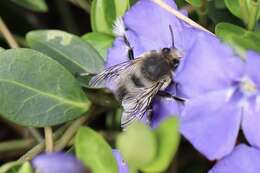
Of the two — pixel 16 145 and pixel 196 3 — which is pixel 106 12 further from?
pixel 16 145

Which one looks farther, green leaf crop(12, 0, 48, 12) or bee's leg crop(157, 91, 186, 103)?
green leaf crop(12, 0, 48, 12)

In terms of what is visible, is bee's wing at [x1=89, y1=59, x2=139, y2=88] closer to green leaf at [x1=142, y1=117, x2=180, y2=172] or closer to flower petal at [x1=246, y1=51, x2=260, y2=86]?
flower petal at [x1=246, y1=51, x2=260, y2=86]

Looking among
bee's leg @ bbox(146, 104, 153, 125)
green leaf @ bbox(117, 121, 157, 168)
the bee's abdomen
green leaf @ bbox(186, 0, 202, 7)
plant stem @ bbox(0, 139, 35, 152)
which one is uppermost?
green leaf @ bbox(117, 121, 157, 168)

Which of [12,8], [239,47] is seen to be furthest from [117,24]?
[12,8]

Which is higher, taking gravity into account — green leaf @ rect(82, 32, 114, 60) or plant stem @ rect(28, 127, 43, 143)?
green leaf @ rect(82, 32, 114, 60)

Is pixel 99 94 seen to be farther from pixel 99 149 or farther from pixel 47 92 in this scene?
pixel 99 149

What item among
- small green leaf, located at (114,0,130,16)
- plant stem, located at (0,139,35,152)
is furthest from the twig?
plant stem, located at (0,139,35,152)
